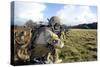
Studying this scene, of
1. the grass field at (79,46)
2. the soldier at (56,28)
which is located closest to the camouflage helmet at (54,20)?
the soldier at (56,28)

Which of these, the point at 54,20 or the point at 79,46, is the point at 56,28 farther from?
the point at 79,46

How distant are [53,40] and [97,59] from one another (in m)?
0.50

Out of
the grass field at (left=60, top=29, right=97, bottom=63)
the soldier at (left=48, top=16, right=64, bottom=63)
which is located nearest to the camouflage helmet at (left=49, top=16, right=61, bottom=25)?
the soldier at (left=48, top=16, right=64, bottom=63)

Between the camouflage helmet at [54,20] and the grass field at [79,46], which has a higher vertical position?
the camouflage helmet at [54,20]

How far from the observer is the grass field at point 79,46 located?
1.77m

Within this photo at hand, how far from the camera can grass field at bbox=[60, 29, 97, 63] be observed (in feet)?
5.80

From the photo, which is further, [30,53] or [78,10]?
[78,10]

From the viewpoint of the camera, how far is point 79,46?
1817 mm

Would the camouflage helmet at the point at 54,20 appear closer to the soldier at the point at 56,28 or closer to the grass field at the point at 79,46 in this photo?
the soldier at the point at 56,28

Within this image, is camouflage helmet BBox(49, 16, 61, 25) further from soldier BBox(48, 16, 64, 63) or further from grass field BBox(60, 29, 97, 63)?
grass field BBox(60, 29, 97, 63)

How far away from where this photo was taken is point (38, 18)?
1.67 meters
